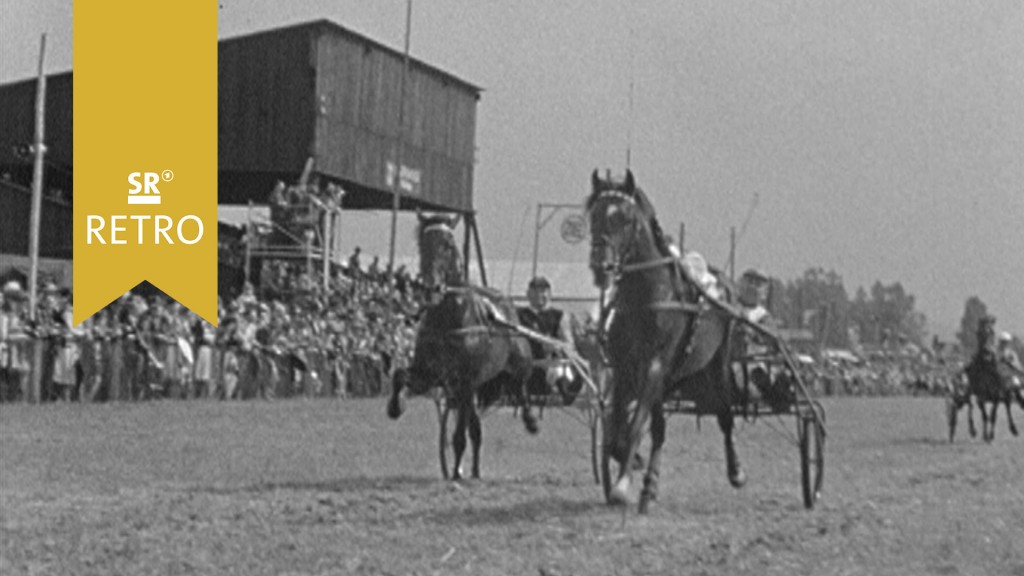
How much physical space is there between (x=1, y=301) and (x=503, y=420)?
792 centimetres

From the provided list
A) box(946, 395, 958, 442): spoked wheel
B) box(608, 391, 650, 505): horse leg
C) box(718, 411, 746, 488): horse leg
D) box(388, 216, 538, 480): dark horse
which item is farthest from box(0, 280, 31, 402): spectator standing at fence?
box(608, 391, 650, 505): horse leg

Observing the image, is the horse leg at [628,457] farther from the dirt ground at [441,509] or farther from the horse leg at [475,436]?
the horse leg at [475,436]

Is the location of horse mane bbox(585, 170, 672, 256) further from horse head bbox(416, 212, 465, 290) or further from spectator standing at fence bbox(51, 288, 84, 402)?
spectator standing at fence bbox(51, 288, 84, 402)

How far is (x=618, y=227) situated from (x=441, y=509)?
2422 mm

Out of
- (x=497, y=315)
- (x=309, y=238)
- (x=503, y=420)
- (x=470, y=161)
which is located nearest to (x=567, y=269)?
(x=470, y=161)

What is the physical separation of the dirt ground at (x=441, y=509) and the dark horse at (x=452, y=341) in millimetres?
687

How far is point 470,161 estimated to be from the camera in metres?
61.8

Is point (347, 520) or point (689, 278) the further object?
point (689, 278)

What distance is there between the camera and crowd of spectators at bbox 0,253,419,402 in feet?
91.4

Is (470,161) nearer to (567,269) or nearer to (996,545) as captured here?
(567,269)

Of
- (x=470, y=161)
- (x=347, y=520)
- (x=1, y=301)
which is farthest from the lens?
(x=470, y=161)

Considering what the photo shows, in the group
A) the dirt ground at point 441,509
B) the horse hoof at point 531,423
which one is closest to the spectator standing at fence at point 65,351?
the dirt ground at point 441,509

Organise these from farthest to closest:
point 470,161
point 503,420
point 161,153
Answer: point 470,161 < point 503,420 < point 161,153

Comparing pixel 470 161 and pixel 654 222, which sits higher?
pixel 470 161
